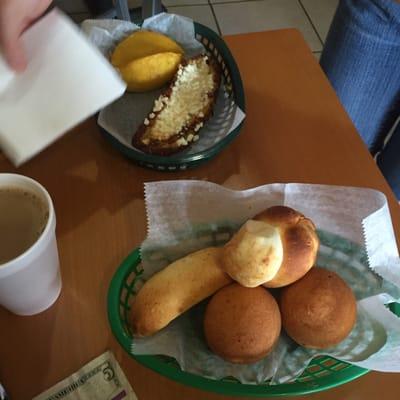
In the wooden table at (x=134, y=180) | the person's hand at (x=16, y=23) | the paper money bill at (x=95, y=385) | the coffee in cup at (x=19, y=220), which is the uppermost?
the person's hand at (x=16, y=23)

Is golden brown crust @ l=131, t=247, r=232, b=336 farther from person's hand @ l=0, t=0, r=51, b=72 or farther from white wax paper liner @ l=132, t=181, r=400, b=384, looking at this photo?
person's hand @ l=0, t=0, r=51, b=72

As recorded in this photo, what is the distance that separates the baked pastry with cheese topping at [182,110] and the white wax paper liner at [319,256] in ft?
0.34

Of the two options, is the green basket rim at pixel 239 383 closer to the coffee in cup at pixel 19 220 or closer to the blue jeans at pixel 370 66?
the coffee in cup at pixel 19 220

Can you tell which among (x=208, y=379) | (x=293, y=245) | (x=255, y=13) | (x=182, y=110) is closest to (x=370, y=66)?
(x=182, y=110)

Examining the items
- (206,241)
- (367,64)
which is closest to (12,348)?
(206,241)

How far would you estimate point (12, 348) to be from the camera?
456mm

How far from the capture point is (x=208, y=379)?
375 millimetres

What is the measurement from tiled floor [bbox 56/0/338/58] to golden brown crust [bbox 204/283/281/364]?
131 cm

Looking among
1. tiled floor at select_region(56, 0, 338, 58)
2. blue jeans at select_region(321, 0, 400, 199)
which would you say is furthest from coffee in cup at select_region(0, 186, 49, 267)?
tiled floor at select_region(56, 0, 338, 58)

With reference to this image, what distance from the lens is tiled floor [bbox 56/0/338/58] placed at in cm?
159

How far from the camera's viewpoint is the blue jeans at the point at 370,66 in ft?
2.54

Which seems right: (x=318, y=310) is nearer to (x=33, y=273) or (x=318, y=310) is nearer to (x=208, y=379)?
(x=208, y=379)

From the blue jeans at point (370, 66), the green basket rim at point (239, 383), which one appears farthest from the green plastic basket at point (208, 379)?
the blue jeans at point (370, 66)

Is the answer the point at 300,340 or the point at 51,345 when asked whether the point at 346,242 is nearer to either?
the point at 300,340
